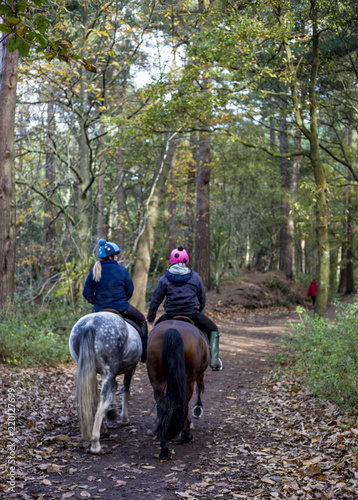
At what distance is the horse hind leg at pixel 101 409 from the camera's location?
17.5ft

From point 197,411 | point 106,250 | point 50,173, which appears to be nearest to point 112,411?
point 197,411

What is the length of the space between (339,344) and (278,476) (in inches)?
141

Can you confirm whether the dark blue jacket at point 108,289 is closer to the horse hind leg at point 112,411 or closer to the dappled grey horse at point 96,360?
the dappled grey horse at point 96,360

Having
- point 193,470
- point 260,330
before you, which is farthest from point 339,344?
point 260,330

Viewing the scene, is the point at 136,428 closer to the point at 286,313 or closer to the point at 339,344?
the point at 339,344

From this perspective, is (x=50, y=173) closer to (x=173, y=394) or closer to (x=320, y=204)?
(x=320, y=204)

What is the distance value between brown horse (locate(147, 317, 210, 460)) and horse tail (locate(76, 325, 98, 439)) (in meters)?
0.71

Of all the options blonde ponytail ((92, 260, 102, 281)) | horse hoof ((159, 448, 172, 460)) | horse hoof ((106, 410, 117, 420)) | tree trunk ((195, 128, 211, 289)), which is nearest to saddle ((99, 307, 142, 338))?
blonde ponytail ((92, 260, 102, 281))

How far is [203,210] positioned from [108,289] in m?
15.0

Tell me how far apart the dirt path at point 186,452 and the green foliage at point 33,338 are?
0.53 meters

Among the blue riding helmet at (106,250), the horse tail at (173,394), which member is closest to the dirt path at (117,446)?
the horse tail at (173,394)

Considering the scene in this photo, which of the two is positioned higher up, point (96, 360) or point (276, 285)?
point (276, 285)

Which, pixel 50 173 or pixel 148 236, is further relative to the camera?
pixel 148 236

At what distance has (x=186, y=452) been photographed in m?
5.47
